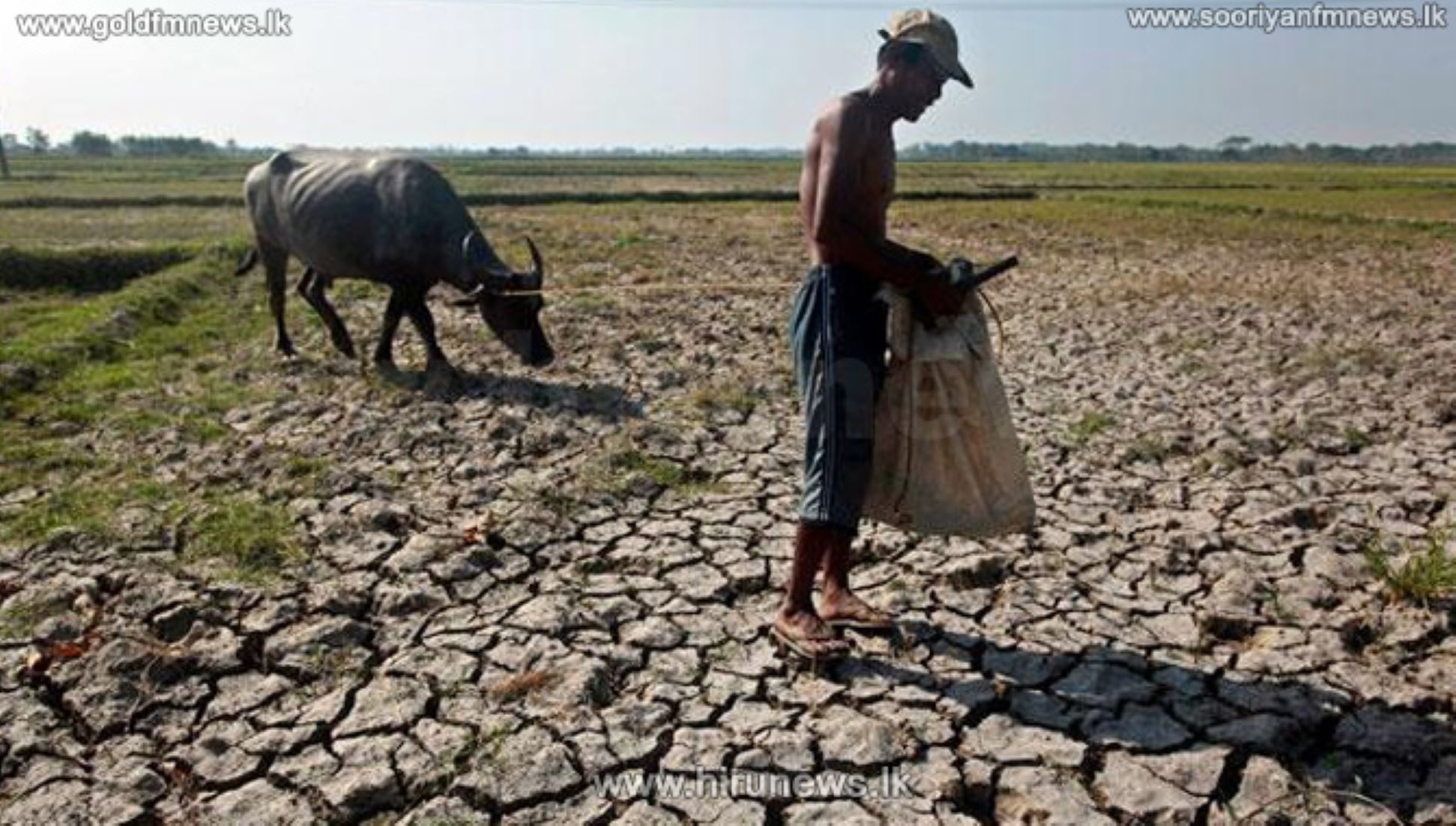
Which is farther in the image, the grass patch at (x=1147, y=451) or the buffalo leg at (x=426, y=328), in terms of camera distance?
the buffalo leg at (x=426, y=328)

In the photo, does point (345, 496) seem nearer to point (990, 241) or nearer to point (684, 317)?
point (684, 317)

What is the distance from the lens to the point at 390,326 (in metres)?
7.33

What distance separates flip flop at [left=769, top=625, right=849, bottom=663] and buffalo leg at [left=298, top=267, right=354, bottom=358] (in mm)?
5678

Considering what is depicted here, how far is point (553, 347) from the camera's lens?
8.32 metres

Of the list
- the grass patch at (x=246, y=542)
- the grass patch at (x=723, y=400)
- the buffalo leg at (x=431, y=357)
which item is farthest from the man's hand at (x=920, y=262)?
the buffalo leg at (x=431, y=357)

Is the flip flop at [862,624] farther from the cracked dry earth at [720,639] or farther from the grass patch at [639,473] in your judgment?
the grass patch at [639,473]

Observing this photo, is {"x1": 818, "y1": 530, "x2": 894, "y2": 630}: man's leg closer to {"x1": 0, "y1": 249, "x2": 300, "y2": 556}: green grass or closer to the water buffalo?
{"x1": 0, "y1": 249, "x2": 300, "y2": 556}: green grass

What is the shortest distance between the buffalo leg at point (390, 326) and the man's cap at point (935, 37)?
5.16 metres

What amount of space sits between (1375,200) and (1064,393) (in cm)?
2939

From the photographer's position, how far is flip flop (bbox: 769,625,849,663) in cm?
325

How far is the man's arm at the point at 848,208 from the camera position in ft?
9.75

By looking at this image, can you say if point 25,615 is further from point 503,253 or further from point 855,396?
point 503,253

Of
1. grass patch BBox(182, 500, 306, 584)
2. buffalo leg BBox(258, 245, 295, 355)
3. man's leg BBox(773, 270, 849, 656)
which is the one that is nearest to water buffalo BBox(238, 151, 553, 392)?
buffalo leg BBox(258, 245, 295, 355)

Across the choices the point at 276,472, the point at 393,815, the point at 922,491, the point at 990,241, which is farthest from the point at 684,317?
the point at 990,241
